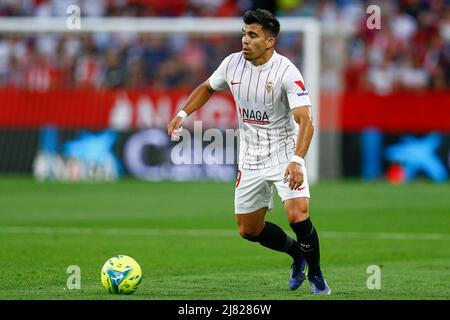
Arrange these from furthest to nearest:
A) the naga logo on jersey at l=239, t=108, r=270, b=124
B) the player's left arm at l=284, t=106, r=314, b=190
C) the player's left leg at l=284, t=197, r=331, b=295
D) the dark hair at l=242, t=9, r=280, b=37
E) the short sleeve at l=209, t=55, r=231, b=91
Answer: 1. the short sleeve at l=209, t=55, r=231, b=91
2. the naga logo on jersey at l=239, t=108, r=270, b=124
3. the dark hair at l=242, t=9, r=280, b=37
4. the player's left leg at l=284, t=197, r=331, b=295
5. the player's left arm at l=284, t=106, r=314, b=190

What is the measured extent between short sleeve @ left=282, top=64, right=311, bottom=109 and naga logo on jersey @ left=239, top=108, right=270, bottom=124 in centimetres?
35

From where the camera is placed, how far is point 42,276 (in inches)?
424

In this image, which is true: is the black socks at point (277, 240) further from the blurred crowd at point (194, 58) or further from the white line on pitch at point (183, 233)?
the blurred crowd at point (194, 58)

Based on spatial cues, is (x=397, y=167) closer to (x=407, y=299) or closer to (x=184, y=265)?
(x=184, y=265)

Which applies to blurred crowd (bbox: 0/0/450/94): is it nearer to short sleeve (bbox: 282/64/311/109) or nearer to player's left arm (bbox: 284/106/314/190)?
short sleeve (bbox: 282/64/311/109)

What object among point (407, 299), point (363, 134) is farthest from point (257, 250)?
point (363, 134)

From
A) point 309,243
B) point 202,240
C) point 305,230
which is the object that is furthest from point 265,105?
point 202,240

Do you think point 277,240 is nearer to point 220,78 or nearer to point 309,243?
point 309,243

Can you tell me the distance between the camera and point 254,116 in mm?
9906

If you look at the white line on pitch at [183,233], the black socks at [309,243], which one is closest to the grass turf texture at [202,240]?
the white line on pitch at [183,233]

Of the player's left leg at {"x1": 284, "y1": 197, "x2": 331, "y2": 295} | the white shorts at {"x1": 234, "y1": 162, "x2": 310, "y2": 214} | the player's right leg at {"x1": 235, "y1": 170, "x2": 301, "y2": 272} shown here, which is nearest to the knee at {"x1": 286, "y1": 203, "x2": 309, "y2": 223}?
the player's left leg at {"x1": 284, "y1": 197, "x2": 331, "y2": 295}

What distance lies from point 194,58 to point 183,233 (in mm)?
10770

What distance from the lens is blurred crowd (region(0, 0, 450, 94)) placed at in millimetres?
25750
